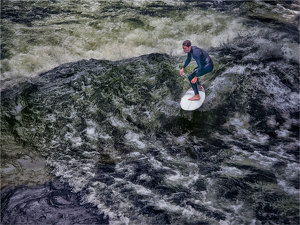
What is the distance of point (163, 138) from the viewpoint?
5293mm

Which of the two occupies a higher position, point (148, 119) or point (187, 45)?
point (187, 45)

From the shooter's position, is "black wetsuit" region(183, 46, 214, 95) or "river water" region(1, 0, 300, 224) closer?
"river water" region(1, 0, 300, 224)

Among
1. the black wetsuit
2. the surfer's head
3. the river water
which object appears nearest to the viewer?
the river water

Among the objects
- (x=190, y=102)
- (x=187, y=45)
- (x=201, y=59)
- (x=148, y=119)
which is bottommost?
(x=148, y=119)

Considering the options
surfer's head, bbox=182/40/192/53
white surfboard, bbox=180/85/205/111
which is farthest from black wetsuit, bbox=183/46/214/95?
white surfboard, bbox=180/85/205/111

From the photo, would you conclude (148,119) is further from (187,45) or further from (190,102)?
(187,45)

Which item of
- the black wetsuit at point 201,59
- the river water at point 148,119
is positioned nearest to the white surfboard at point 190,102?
the river water at point 148,119

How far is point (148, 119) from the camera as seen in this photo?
5637 millimetres

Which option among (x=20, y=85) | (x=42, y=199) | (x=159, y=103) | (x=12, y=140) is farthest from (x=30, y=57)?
(x=42, y=199)

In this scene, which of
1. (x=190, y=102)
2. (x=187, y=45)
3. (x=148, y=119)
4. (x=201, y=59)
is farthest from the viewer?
(x=148, y=119)

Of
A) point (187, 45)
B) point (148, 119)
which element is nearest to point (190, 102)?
point (148, 119)

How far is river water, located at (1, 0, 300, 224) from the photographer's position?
13.0 ft

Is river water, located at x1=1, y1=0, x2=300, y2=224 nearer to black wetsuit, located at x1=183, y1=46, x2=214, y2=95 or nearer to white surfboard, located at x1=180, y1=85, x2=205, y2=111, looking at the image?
white surfboard, located at x1=180, y1=85, x2=205, y2=111

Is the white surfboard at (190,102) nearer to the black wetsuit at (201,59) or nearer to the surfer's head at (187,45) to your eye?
the black wetsuit at (201,59)
